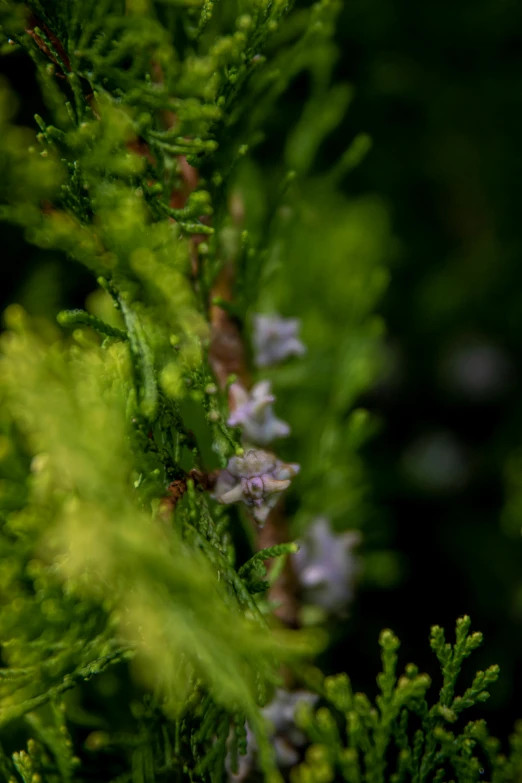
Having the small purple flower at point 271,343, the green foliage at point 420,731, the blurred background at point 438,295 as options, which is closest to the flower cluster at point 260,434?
the small purple flower at point 271,343

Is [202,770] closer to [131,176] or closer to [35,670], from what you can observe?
[35,670]

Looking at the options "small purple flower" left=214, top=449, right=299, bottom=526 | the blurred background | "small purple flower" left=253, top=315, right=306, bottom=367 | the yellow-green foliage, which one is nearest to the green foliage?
the yellow-green foliage

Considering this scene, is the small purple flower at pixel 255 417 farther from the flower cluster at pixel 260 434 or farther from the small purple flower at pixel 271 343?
the small purple flower at pixel 271 343

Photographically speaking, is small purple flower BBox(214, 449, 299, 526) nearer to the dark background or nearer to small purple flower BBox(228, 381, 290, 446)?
small purple flower BBox(228, 381, 290, 446)

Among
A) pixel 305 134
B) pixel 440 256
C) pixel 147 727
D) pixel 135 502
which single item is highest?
pixel 440 256

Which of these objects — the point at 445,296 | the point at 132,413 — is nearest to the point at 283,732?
the point at 132,413

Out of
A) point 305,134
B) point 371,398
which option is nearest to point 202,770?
point 305,134
